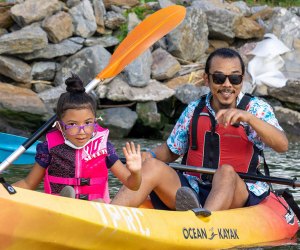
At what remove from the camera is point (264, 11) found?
12.5 meters

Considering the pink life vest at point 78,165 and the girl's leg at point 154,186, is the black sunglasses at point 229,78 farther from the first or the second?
the pink life vest at point 78,165

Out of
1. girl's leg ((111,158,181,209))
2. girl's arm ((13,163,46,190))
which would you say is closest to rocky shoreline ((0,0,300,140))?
girl's leg ((111,158,181,209))

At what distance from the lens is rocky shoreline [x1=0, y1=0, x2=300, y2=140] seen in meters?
9.93

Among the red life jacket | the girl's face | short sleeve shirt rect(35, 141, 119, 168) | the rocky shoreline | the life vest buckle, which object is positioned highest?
the girl's face

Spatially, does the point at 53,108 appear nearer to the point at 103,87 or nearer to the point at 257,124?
the point at 103,87

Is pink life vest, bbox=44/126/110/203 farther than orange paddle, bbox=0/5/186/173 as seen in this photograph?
No

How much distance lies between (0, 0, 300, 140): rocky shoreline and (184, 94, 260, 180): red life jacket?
4.96m

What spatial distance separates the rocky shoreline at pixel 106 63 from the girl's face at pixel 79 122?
554cm

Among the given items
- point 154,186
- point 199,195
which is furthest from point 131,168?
point 199,195

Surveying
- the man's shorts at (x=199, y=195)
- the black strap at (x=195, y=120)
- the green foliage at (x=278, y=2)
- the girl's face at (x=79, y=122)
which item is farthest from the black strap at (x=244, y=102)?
the green foliage at (x=278, y=2)

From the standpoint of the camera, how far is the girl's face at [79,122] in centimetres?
405

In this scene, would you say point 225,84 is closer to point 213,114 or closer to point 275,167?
point 213,114

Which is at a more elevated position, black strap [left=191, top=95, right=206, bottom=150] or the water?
black strap [left=191, top=95, right=206, bottom=150]

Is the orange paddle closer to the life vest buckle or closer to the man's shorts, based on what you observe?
the man's shorts
